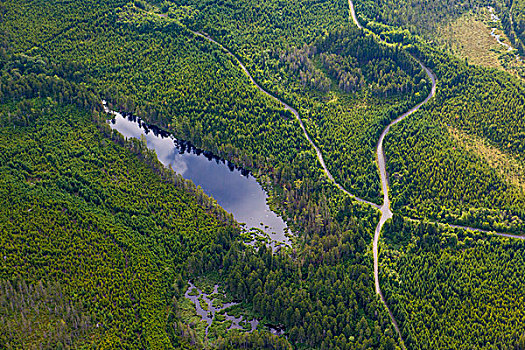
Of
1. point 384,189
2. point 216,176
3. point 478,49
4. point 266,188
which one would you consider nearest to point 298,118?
point 266,188

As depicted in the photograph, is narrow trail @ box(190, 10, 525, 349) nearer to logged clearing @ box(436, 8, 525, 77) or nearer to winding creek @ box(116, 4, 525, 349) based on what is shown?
winding creek @ box(116, 4, 525, 349)

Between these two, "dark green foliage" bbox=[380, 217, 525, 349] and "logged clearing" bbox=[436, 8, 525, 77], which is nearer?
"dark green foliage" bbox=[380, 217, 525, 349]

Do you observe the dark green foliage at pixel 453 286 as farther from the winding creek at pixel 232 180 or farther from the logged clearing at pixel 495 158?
the logged clearing at pixel 495 158

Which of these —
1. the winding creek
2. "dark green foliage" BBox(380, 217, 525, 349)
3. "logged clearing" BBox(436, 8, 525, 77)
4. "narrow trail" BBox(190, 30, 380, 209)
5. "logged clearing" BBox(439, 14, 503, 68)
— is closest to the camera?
"dark green foliage" BBox(380, 217, 525, 349)

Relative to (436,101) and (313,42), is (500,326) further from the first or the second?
(313,42)

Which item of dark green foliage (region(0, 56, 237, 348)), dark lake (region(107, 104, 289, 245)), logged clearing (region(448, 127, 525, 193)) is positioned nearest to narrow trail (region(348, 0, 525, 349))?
logged clearing (region(448, 127, 525, 193))

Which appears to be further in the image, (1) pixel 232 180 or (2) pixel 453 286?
(1) pixel 232 180

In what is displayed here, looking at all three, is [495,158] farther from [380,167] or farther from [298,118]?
[298,118]
